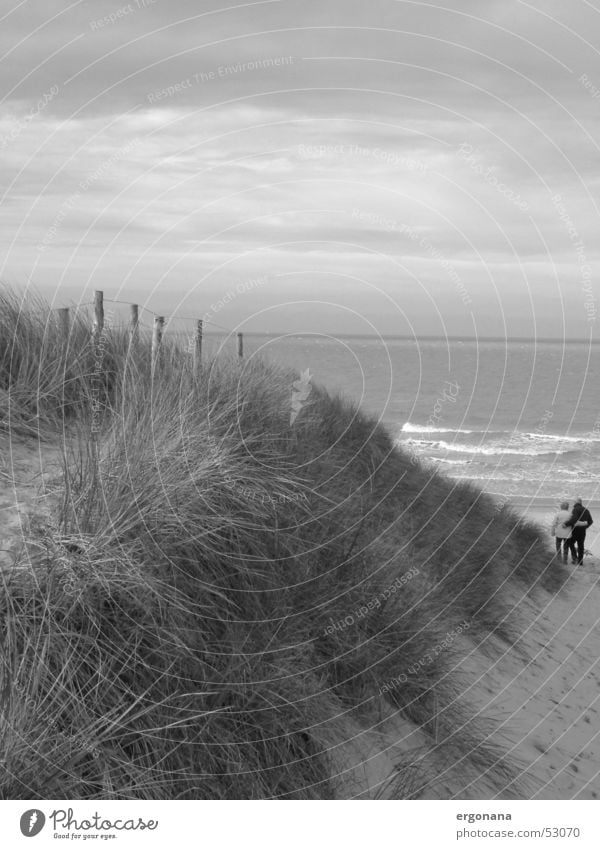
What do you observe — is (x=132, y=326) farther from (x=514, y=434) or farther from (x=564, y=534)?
(x=514, y=434)

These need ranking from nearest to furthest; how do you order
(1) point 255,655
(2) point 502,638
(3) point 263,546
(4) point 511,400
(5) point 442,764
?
1. (1) point 255,655
2. (5) point 442,764
3. (3) point 263,546
4. (2) point 502,638
5. (4) point 511,400

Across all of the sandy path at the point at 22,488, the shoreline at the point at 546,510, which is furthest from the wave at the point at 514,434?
the sandy path at the point at 22,488

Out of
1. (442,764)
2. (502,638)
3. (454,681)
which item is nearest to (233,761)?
(442,764)

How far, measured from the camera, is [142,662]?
4.15 m

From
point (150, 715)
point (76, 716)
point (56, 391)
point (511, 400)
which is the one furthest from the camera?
point (511, 400)

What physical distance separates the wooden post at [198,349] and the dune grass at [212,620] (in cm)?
20

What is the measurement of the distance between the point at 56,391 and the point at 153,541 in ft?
12.3

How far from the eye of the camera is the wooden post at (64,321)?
9.39 meters

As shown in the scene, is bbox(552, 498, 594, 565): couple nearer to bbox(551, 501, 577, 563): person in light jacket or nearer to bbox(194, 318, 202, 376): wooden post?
bbox(551, 501, 577, 563): person in light jacket

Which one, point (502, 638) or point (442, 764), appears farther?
point (502, 638)

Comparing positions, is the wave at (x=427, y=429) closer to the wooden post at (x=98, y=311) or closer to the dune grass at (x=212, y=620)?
the wooden post at (x=98, y=311)

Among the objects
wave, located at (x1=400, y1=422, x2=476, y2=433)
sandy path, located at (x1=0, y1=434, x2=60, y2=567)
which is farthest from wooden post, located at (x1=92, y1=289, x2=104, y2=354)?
wave, located at (x1=400, y1=422, x2=476, y2=433)

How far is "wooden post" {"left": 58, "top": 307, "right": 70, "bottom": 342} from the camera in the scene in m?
9.39
